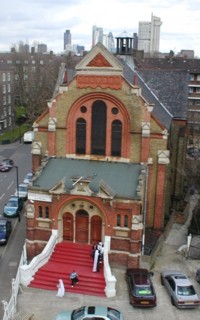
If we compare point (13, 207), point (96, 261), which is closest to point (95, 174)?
point (96, 261)

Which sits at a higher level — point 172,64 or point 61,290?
point 172,64

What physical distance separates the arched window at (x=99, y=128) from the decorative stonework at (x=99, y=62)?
2611mm

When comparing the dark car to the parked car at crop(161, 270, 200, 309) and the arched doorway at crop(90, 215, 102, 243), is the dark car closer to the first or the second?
the parked car at crop(161, 270, 200, 309)

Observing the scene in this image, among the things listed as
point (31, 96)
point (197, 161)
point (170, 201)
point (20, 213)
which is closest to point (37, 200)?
point (20, 213)

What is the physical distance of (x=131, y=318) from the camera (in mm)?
20594

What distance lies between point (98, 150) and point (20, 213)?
11.6m

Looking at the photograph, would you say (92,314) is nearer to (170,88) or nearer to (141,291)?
(141,291)

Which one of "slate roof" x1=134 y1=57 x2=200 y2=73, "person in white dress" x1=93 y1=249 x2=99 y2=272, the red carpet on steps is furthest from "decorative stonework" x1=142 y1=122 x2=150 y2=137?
"slate roof" x1=134 y1=57 x2=200 y2=73

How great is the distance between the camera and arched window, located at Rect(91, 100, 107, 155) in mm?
28453

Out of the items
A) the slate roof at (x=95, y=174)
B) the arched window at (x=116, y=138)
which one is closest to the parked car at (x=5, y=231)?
the slate roof at (x=95, y=174)

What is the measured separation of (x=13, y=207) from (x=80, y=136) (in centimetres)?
1094

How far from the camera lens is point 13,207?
117 feet

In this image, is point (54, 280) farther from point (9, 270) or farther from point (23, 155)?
point (23, 155)

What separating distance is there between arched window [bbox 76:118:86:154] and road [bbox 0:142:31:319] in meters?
8.59
